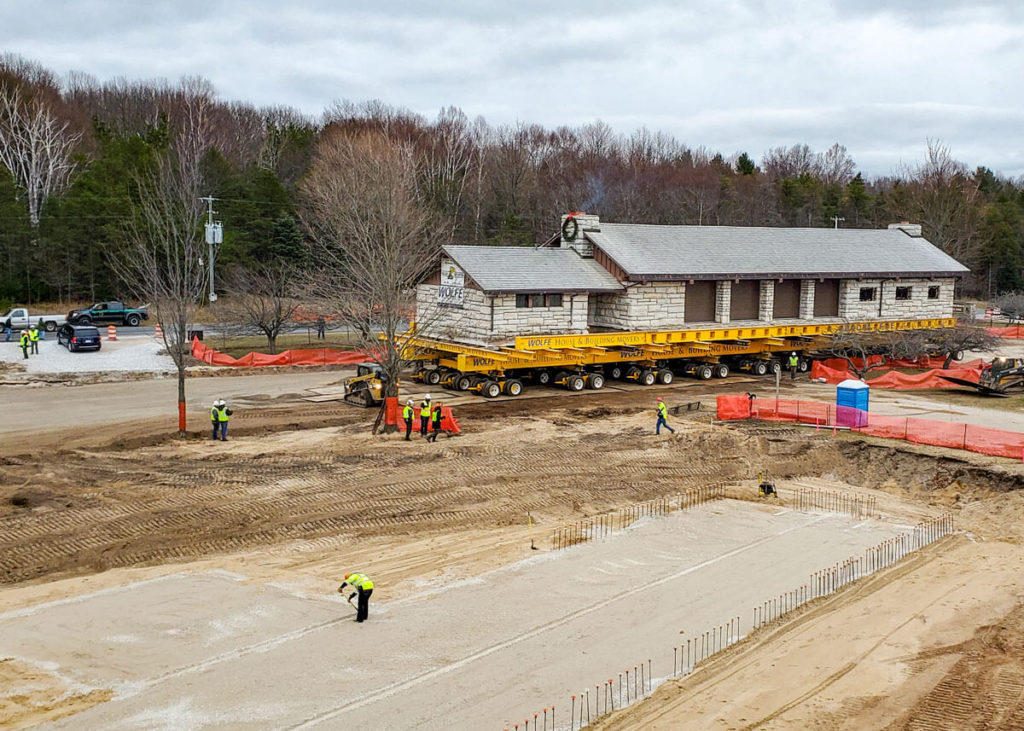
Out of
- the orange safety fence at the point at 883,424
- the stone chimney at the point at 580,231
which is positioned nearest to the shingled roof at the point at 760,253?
the stone chimney at the point at 580,231

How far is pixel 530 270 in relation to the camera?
34.0 meters

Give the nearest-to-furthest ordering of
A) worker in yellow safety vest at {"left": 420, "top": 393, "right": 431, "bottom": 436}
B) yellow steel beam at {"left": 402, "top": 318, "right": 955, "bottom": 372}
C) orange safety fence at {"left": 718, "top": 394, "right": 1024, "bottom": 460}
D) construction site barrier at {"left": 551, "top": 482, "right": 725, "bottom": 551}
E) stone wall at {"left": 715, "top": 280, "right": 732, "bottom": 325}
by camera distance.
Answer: construction site barrier at {"left": 551, "top": 482, "right": 725, "bottom": 551} < orange safety fence at {"left": 718, "top": 394, "right": 1024, "bottom": 460} < worker in yellow safety vest at {"left": 420, "top": 393, "right": 431, "bottom": 436} < yellow steel beam at {"left": 402, "top": 318, "right": 955, "bottom": 372} < stone wall at {"left": 715, "top": 280, "right": 732, "bottom": 325}

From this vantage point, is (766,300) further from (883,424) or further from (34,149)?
(34,149)

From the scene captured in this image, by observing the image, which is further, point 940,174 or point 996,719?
point 940,174

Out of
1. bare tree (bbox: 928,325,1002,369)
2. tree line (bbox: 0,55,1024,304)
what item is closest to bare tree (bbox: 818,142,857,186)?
tree line (bbox: 0,55,1024,304)

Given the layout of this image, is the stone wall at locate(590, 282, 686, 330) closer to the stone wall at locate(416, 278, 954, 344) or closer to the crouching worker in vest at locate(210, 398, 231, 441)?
the stone wall at locate(416, 278, 954, 344)

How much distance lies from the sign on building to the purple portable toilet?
13.0 metres

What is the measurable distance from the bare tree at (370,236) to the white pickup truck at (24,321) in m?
12.9

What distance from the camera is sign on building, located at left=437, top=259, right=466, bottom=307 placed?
33469 millimetres

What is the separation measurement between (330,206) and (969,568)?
43.5 m

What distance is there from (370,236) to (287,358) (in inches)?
327

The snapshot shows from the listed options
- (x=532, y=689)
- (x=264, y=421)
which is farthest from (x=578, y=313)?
(x=532, y=689)

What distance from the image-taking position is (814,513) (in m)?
20.0

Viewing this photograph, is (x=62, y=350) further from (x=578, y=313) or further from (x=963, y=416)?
(x=963, y=416)
